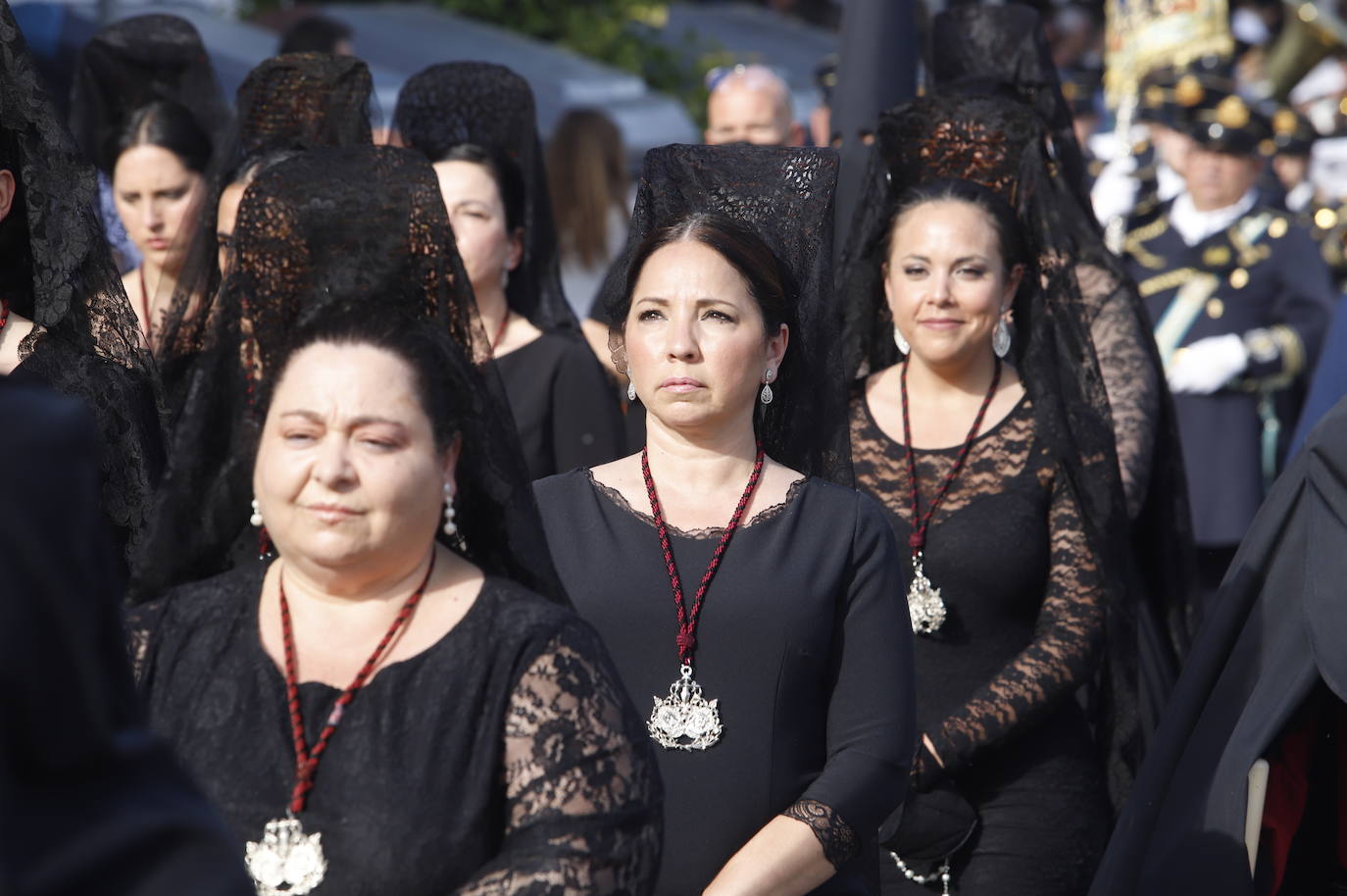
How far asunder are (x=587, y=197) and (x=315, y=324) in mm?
5157

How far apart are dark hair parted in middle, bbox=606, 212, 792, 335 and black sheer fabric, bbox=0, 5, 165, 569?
3.15 ft

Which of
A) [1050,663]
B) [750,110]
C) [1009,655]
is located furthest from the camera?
[750,110]

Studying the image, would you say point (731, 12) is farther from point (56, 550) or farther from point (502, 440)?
point (56, 550)

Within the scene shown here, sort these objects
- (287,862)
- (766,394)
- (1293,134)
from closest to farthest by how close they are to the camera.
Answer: (287,862) → (766,394) → (1293,134)

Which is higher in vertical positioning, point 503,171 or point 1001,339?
point 503,171

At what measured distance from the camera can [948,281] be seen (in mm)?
4762

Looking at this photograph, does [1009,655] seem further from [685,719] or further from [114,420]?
[114,420]

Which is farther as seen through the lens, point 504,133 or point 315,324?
point 504,133

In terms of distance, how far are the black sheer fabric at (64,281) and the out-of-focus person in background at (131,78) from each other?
9.18 feet

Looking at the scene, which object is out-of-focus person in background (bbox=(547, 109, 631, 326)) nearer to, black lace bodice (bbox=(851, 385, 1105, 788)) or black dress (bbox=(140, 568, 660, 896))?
black lace bodice (bbox=(851, 385, 1105, 788))

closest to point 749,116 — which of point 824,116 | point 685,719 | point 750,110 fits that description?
point 750,110

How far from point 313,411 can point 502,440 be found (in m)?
0.30

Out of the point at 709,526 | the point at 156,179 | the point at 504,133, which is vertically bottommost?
the point at 709,526

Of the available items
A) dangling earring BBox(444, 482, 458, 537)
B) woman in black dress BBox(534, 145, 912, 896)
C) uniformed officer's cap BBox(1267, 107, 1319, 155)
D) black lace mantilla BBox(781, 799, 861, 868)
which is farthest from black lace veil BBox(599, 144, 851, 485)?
uniformed officer's cap BBox(1267, 107, 1319, 155)
